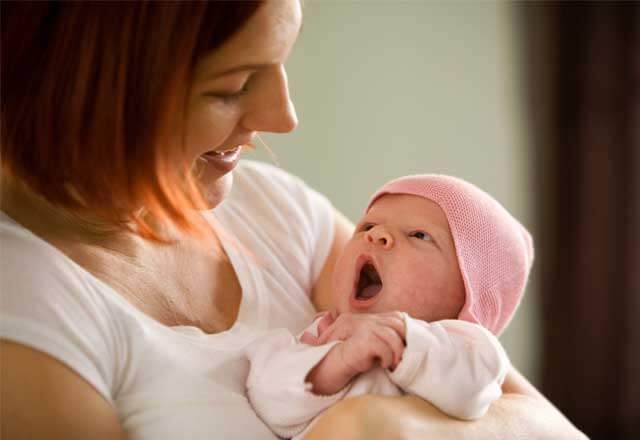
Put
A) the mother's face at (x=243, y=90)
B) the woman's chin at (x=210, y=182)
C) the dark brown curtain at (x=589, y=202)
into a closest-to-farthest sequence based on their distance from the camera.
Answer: the mother's face at (x=243, y=90) < the woman's chin at (x=210, y=182) < the dark brown curtain at (x=589, y=202)

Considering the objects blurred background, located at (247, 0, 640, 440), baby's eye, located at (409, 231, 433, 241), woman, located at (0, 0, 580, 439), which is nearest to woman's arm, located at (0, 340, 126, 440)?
woman, located at (0, 0, 580, 439)

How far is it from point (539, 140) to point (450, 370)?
7.71 feet

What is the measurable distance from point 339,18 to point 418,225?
1552mm

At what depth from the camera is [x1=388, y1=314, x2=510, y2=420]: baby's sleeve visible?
1.14 m

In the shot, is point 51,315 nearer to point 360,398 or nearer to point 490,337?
point 360,398

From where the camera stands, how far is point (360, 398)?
1.10 metres

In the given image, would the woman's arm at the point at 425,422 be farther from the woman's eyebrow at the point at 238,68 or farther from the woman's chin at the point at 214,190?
the woman's eyebrow at the point at 238,68

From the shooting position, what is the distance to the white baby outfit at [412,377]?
44.9 inches

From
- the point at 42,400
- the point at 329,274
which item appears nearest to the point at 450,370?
the point at 329,274

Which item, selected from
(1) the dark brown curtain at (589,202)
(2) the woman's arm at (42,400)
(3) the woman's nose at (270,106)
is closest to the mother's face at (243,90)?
(3) the woman's nose at (270,106)

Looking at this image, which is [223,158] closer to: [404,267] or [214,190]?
[214,190]

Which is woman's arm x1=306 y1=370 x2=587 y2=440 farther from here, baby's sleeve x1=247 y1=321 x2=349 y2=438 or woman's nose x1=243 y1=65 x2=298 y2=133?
woman's nose x1=243 y1=65 x2=298 y2=133

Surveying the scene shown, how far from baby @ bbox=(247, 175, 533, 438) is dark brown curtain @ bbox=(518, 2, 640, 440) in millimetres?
1863

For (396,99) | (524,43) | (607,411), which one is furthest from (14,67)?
(607,411)
